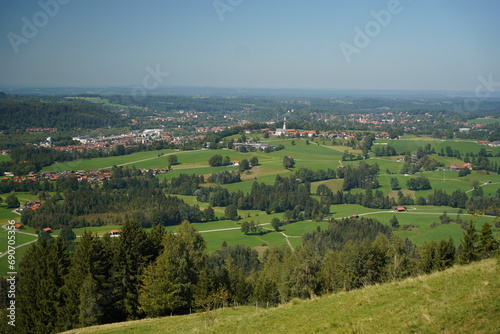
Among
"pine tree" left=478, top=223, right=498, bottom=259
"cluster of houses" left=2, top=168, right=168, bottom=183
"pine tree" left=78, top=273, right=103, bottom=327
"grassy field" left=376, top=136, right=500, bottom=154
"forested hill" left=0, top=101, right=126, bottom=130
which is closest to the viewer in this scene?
"pine tree" left=78, top=273, right=103, bottom=327

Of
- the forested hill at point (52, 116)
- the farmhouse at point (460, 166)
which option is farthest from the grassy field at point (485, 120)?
the forested hill at point (52, 116)

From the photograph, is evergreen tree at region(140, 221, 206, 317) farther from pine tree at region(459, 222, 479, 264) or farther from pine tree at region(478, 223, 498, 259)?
pine tree at region(478, 223, 498, 259)

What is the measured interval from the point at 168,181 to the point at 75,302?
5258cm

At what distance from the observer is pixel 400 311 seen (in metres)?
9.66

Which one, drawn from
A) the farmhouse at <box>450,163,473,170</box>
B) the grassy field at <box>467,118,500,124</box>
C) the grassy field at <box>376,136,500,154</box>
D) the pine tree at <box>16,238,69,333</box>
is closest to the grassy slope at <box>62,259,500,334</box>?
the pine tree at <box>16,238,69,333</box>

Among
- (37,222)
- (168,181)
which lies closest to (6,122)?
(168,181)

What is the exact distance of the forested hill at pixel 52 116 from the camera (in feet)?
358

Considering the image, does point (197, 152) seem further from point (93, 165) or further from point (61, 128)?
point (61, 128)

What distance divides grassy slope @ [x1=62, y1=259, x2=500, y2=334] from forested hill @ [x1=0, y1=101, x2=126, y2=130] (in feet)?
359

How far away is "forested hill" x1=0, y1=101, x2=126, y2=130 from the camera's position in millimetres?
109188

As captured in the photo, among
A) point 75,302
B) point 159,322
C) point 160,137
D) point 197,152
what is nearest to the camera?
point 159,322

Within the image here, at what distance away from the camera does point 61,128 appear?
388ft

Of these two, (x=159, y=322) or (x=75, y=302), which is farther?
(x=75, y=302)

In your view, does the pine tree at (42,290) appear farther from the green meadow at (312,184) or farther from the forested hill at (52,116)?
the forested hill at (52,116)
